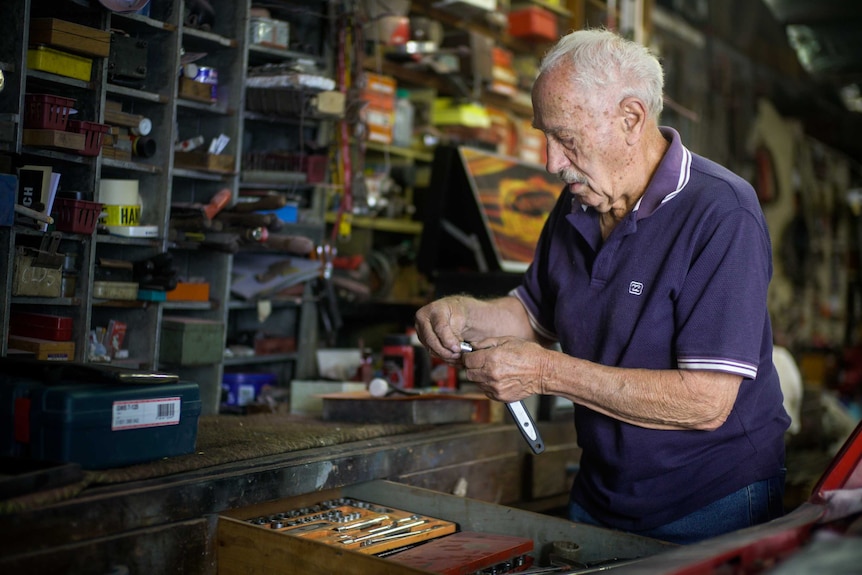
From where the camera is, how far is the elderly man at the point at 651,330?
1682 mm

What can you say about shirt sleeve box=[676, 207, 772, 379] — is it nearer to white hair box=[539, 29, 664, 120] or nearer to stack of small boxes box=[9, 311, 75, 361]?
white hair box=[539, 29, 664, 120]

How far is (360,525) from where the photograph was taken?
6.06 feet

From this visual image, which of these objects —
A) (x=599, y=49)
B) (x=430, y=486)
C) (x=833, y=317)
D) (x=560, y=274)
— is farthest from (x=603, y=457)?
(x=833, y=317)

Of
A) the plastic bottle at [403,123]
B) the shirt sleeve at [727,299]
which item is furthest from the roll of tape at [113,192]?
the plastic bottle at [403,123]

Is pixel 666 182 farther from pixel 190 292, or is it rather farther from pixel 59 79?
pixel 190 292

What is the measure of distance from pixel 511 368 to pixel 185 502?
670mm

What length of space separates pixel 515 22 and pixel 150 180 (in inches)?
117

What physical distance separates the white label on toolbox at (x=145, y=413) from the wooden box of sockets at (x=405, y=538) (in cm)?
22

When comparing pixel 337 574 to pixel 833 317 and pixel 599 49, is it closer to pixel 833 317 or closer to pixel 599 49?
pixel 599 49

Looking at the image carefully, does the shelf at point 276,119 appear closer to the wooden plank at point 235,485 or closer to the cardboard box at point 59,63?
the cardboard box at point 59,63

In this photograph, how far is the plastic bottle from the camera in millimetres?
4340

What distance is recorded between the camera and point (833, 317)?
405 inches

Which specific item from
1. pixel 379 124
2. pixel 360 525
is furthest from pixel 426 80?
pixel 360 525

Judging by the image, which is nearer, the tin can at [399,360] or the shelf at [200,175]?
the shelf at [200,175]
